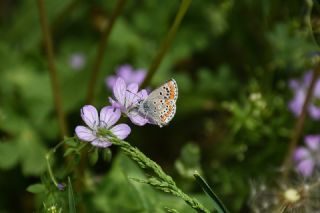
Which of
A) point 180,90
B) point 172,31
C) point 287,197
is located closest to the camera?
point 172,31

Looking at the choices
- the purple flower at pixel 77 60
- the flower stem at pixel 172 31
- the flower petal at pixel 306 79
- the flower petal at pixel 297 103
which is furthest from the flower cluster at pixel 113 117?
the purple flower at pixel 77 60

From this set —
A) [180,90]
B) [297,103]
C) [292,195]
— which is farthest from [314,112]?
[180,90]

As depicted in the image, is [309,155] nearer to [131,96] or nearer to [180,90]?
[180,90]

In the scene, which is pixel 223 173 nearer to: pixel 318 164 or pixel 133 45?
pixel 318 164

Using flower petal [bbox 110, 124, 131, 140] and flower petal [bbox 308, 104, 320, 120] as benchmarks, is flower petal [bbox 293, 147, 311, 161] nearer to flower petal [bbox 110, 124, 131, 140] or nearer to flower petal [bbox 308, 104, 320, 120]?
flower petal [bbox 308, 104, 320, 120]

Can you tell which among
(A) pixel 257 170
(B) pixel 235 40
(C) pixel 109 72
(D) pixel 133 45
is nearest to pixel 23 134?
(C) pixel 109 72

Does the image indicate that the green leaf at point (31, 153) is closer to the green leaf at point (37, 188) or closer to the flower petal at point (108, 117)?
the green leaf at point (37, 188)

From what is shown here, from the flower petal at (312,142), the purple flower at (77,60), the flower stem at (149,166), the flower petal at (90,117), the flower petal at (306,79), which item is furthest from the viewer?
the purple flower at (77,60)

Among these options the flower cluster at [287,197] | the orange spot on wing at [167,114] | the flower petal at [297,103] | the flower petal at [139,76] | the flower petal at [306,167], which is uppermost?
the orange spot on wing at [167,114]
